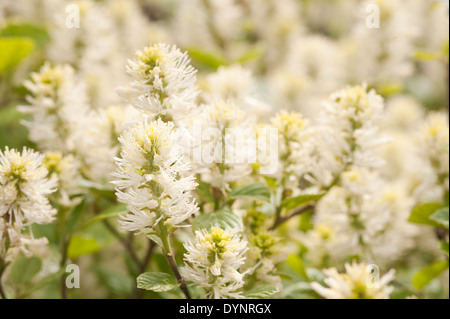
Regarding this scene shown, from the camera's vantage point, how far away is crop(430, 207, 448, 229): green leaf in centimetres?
81

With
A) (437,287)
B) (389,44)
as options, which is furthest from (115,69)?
(437,287)

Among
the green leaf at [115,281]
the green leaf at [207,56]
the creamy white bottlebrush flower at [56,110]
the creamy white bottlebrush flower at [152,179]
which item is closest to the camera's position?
the creamy white bottlebrush flower at [152,179]

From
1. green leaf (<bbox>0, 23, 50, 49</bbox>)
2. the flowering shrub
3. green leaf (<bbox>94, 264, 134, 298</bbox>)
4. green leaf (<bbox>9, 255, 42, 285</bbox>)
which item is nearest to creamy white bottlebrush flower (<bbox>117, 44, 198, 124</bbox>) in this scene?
the flowering shrub

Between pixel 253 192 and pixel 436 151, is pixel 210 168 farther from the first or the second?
pixel 436 151

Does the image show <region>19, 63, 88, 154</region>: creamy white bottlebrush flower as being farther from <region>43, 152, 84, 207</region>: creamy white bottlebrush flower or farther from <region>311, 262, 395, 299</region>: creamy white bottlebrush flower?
<region>311, 262, 395, 299</region>: creamy white bottlebrush flower

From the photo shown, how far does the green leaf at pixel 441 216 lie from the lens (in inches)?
32.0

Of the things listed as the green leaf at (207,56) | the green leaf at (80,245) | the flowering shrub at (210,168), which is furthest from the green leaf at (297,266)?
the green leaf at (207,56)

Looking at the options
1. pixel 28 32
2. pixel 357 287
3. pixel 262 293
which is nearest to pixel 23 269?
pixel 262 293

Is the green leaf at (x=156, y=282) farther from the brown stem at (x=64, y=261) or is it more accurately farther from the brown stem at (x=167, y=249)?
the brown stem at (x=64, y=261)

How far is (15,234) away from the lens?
672mm

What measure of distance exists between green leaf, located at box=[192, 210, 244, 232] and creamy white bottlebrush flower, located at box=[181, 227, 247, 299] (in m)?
0.03

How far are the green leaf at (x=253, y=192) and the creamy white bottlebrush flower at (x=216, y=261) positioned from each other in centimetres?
9
